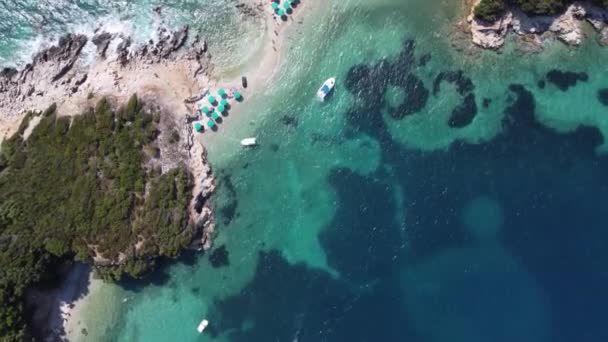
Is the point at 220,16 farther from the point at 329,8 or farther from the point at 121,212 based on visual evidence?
the point at 121,212

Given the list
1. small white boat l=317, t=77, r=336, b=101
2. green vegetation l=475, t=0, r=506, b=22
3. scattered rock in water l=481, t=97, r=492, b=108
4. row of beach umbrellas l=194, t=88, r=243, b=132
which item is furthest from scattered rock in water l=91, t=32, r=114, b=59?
scattered rock in water l=481, t=97, r=492, b=108

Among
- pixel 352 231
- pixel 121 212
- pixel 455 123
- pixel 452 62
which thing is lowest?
pixel 352 231

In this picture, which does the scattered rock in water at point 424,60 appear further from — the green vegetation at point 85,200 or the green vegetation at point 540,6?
the green vegetation at point 85,200

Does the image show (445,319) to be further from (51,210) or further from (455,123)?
(51,210)

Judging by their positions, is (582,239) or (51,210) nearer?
(51,210)

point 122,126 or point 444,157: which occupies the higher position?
point 122,126

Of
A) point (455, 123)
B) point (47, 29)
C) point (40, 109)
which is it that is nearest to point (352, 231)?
point (455, 123)
